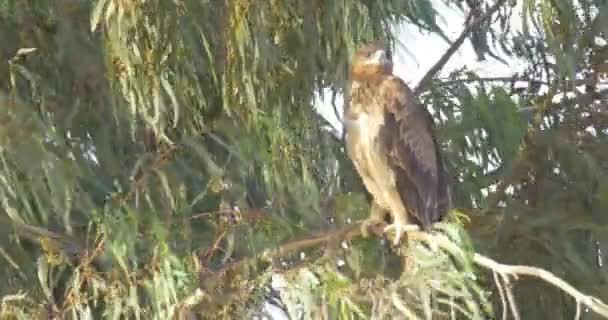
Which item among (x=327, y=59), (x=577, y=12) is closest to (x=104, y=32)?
(x=327, y=59)

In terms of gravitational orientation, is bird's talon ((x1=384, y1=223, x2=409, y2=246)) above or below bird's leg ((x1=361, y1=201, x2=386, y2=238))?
below

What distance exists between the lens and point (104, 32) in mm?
2109

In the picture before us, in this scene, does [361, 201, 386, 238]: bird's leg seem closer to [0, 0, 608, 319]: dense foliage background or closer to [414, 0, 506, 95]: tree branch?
[0, 0, 608, 319]: dense foliage background

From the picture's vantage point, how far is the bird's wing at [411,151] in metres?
2.30

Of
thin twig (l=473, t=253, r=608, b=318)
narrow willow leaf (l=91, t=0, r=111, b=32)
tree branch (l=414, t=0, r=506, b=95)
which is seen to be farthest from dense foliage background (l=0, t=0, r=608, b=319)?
tree branch (l=414, t=0, r=506, b=95)

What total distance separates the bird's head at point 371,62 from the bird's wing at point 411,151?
5cm

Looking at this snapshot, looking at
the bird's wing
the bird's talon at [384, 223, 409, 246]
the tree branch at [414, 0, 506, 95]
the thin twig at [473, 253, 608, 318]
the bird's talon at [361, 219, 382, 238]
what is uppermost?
the tree branch at [414, 0, 506, 95]

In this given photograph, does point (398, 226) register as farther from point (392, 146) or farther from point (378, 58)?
point (378, 58)

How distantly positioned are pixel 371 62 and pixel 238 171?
33 centimetres

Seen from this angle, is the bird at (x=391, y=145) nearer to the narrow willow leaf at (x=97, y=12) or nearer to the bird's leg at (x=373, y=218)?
the bird's leg at (x=373, y=218)

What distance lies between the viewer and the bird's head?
2273mm

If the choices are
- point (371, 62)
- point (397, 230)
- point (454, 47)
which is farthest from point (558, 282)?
point (454, 47)

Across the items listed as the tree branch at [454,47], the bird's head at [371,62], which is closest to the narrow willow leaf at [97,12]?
the bird's head at [371,62]

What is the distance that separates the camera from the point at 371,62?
7.61ft
